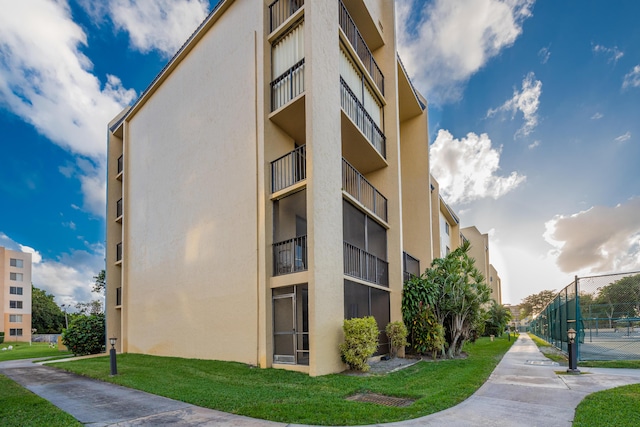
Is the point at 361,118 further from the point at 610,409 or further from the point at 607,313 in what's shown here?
the point at 610,409

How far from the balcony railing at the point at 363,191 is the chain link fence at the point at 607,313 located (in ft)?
23.9

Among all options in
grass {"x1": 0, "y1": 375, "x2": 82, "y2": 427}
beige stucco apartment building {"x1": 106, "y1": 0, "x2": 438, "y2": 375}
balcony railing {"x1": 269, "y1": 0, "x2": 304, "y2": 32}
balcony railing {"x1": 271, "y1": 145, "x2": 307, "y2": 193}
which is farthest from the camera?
balcony railing {"x1": 269, "y1": 0, "x2": 304, "y2": 32}

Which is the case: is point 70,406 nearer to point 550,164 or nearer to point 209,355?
point 209,355

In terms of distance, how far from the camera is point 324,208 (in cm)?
1070

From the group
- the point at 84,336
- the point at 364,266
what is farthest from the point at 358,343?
the point at 84,336

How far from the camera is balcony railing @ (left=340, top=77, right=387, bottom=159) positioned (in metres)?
13.5

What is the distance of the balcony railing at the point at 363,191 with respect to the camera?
13811 millimetres

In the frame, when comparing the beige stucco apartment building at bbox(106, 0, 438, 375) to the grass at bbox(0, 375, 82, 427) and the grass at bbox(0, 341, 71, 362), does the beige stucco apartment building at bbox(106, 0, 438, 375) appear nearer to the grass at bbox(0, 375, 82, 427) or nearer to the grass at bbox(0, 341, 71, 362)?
the grass at bbox(0, 375, 82, 427)

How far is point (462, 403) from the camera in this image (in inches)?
271

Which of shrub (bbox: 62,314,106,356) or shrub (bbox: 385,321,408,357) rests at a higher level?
shrub (bbox: 385,321,408,357)

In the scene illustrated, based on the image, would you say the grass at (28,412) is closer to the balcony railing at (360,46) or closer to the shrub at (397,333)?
the shrub at (397,333)

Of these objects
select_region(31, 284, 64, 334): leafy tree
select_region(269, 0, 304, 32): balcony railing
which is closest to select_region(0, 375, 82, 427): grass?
select_region(269, 0, 304, 32): balcony railing

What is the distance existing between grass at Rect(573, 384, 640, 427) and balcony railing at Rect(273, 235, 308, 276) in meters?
7.00

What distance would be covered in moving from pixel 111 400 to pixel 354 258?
7.80 m
